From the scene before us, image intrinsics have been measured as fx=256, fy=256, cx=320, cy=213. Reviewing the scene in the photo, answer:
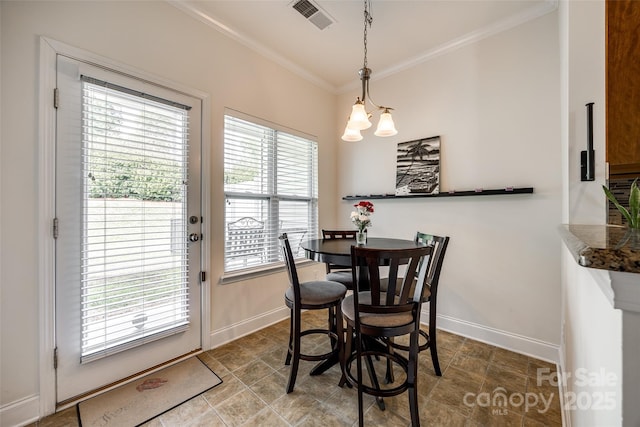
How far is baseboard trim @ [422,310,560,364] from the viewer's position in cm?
213

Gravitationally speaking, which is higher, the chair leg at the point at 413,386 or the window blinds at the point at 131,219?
the window blinds at the point at 131,219

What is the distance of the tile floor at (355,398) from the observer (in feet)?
4.97

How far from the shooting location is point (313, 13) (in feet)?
7.50

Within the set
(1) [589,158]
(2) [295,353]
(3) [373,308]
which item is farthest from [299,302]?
(1) [589,158]

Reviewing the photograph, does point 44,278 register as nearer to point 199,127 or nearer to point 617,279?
point 199,127

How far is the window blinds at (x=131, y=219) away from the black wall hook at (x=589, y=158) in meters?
2.68

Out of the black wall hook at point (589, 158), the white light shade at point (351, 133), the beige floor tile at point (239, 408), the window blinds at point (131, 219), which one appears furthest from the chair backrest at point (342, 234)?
the black wall hook at point (589, 158)

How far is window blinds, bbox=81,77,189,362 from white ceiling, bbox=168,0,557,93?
3.43 ft

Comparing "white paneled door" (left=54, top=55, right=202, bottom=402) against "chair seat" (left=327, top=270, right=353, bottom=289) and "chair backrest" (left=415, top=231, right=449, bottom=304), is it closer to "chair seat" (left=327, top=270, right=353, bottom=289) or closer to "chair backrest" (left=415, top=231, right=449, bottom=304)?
"chair seat" (left=327, top=270, right=353, bottom=289)

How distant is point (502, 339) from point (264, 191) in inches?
106

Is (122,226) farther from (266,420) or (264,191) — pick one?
(266,420)

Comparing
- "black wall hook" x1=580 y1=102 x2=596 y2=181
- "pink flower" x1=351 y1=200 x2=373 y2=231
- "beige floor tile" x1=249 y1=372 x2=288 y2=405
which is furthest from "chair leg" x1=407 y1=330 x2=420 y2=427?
"black wall hook" x1=580 y1=102 x2=596 y2=181

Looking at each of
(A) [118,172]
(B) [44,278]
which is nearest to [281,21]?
(A) [118,172]

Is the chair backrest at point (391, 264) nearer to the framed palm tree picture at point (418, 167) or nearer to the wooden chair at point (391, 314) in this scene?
the wooden chair at point (391, 314)
